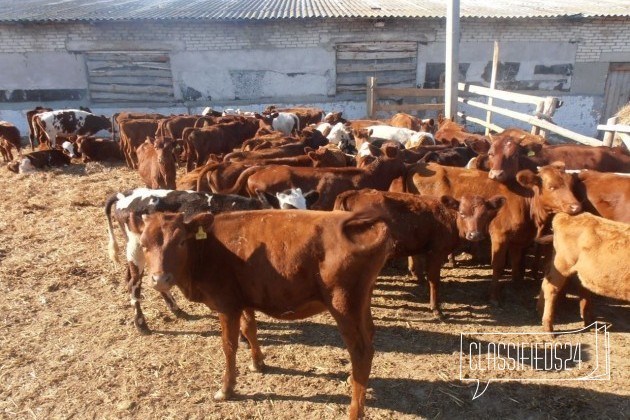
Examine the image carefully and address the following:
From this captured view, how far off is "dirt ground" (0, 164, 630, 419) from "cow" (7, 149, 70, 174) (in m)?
5.96

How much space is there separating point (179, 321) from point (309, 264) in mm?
2522

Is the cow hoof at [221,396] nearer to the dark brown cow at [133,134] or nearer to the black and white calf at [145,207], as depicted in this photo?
the black and white calf at [145,207]

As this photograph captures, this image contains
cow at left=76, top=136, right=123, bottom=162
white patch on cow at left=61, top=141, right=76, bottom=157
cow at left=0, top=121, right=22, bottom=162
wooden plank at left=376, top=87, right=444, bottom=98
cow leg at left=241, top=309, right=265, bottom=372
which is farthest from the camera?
wooden plank at left=376, top=87, right=444, bottom=98

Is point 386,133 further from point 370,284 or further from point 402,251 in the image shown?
point 370,284

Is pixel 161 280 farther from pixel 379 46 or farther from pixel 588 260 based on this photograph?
pixel 379 46

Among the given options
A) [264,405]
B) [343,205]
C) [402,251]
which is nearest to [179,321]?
[264,405]

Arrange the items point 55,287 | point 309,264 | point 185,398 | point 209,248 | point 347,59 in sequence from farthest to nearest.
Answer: point 347,59 < point 55,287 < point 185,398 < point 209,248 < point 309,264

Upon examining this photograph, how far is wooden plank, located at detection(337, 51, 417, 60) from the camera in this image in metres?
17.6

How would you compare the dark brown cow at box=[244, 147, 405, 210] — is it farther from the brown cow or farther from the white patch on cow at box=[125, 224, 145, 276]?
the brown cow

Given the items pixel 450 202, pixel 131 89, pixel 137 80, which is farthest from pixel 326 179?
pixel 131 89

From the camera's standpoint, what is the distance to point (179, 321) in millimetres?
5246

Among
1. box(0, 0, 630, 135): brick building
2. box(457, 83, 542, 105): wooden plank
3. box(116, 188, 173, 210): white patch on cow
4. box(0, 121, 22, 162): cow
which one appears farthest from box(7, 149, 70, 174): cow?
box(457, 83, 542, 105): wooden plank

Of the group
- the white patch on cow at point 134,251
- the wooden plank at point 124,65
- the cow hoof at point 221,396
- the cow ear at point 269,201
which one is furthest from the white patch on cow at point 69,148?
the cow hoof at point 221,396

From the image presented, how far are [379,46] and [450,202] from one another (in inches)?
544
